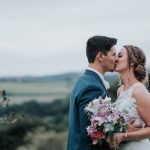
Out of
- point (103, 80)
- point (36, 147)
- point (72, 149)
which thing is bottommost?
point (36, 147)

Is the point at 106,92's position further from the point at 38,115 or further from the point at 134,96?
the point at 38,115

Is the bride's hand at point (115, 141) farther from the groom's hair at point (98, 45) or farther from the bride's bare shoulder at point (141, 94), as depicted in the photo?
the groom's hair at point (98, 45)

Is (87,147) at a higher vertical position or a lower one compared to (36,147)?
higher

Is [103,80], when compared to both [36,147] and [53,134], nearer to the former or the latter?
[36,147]

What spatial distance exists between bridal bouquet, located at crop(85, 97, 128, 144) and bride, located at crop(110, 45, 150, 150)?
1.00 feet

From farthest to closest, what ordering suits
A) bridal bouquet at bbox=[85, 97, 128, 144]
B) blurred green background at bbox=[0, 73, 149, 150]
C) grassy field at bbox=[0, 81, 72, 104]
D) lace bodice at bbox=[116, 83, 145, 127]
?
grassy field at bbox=[0, 81, 72, 104], blurred green background at bbox=[0, 73, 149, 150], lace bodice at bbox=[116, 83, 145, 127], bridal bouquet at bbox=[85, 97, 128, 144]

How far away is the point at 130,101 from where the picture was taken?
33.6ft

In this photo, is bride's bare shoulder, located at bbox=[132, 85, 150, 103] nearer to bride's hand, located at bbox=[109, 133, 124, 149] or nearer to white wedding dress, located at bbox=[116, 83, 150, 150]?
white wedding dress, located at bbox=[116, 83, 150, 150]

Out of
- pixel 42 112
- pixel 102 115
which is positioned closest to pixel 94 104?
pixel 102 115

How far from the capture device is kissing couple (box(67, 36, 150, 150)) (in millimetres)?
9852

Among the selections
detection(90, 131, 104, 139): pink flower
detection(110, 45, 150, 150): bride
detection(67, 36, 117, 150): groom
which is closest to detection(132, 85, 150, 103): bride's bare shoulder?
detection(110, 45, 150, 150): bride

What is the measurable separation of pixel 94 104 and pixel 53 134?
58.7 metres

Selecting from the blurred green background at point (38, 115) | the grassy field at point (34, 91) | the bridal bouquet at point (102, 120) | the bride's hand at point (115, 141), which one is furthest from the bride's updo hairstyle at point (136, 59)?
the grassy field at point (34, 91)

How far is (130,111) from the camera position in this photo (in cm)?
1020
